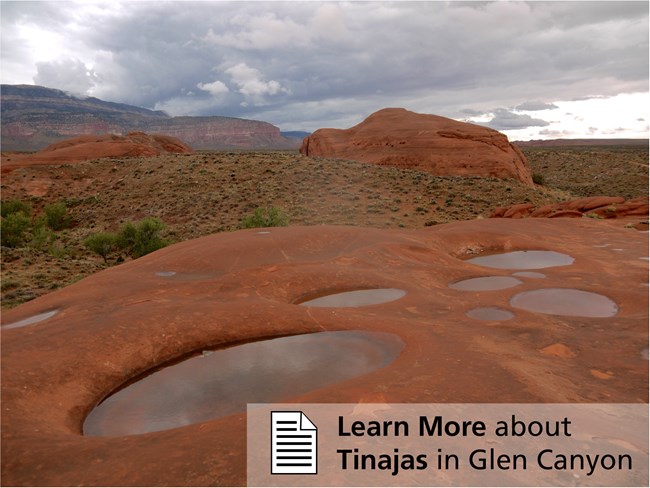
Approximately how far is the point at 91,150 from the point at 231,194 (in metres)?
32.9

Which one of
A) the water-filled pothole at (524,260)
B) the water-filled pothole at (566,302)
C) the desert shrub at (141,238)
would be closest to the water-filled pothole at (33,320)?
the water-filled pothole at (566,302)

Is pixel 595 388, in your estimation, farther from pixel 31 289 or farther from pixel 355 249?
pixel 31 289

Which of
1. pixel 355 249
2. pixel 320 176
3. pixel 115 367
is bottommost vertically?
pixel 115 367

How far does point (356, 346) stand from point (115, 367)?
4.45m

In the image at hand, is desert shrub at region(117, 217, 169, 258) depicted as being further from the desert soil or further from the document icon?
the document icon

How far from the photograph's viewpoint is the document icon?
181 inches

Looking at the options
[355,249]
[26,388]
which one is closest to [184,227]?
[355,249]

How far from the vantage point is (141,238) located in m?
28.9

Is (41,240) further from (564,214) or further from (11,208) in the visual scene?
(564,214)

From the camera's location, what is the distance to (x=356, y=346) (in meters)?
8.41

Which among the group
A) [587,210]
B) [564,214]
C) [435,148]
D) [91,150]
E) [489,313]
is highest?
[91,150]

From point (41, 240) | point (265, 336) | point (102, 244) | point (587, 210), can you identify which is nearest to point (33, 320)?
point (265, 336)

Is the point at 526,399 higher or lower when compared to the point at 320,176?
lower

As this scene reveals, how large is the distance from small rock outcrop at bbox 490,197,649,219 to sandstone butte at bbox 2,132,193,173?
53093mm
